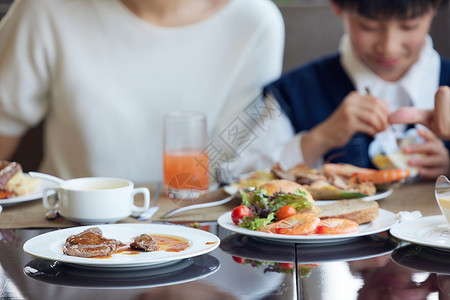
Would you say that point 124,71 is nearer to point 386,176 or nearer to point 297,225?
point 386,176

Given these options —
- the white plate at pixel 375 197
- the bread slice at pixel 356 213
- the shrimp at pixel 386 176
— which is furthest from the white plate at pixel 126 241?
the shrimp at pixel 386 176

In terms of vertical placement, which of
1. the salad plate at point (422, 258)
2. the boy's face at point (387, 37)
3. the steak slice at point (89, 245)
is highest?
the boy's face at point (387, 37)

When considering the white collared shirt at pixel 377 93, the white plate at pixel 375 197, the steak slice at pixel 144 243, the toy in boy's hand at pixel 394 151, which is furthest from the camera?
the white collared shirt at pixel 377 93

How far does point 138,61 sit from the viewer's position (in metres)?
2.09

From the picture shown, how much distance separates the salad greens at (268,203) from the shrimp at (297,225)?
0.02 meters

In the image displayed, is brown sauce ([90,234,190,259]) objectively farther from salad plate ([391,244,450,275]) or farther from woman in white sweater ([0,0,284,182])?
woman in white sweater ([0,0,284,182])

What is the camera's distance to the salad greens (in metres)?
1.01

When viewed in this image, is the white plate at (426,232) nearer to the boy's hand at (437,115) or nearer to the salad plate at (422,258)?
the salad plate at (422,258)

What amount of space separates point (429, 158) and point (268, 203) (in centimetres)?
74

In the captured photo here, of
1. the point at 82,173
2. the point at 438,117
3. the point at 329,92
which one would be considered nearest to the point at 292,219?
the point at 438,117

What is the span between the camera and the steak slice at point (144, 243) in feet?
2.83

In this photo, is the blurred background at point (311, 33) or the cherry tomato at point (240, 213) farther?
the blurred background at point (311, 33)

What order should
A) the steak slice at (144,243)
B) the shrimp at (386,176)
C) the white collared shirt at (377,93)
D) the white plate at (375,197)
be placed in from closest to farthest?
1. the steak slice at (144,243)
2. the white plate at (375,197)
3. the shrimp at (386,176)
4. the white collared shirt at (377,93)

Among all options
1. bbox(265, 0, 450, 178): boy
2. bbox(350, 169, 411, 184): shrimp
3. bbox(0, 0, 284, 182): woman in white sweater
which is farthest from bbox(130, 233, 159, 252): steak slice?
bbox(0, 0, 284, 182): woman in white sweater
